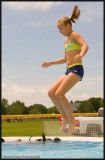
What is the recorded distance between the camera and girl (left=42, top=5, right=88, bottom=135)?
277cm

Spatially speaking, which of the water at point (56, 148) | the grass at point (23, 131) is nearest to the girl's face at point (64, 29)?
the water at point (56, 148)

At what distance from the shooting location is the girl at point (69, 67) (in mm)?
2766

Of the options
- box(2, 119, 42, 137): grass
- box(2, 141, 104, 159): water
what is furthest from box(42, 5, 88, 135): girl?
box(2, 119, 42, 137): grass

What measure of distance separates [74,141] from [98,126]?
250cm

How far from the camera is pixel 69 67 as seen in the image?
291 cm

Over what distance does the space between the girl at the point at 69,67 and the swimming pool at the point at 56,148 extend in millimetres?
8383

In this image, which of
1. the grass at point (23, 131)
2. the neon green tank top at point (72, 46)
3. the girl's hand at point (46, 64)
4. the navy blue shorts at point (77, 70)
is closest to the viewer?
the navy blue shorts at point (77, 70)

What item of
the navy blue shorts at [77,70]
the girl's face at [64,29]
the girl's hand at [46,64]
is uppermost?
the girl's face at [64,29]

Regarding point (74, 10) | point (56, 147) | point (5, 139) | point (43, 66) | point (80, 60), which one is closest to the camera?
point (80, 60)

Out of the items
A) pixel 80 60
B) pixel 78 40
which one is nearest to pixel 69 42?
pixel 78 40

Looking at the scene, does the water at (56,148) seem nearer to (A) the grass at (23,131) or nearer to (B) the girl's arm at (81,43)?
(A) the grass at (23,131)

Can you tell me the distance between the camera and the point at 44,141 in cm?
1429

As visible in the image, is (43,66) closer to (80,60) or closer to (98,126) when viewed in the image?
(80,60)

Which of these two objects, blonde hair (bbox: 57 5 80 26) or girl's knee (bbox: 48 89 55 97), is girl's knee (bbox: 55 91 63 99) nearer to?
girl's knee (bbox: 48 89 55 97)
